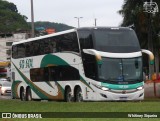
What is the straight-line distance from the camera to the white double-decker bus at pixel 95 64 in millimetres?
25375

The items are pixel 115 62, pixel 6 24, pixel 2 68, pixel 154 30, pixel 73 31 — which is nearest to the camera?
pixel 115 62

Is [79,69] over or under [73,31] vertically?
under

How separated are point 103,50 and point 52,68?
5.02 metres

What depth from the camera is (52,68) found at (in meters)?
29.7

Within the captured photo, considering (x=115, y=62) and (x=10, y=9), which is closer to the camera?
(x=115, y=62)

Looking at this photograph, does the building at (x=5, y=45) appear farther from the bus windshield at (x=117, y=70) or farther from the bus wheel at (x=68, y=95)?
the bus windshield at (x=117, y=70)

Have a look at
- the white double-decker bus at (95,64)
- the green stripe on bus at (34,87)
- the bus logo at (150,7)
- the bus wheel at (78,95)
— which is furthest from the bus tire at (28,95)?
Result: the bus logo at (150,7)

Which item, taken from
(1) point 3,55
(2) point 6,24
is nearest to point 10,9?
(2) point 6,24

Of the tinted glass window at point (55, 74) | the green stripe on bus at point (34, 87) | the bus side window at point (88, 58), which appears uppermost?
the bus side window at point (88, 58)

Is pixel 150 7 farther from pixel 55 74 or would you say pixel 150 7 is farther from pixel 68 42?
pixel 68 42

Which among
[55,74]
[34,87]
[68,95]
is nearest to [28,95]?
[34,87]

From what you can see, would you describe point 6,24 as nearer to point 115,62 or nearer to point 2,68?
point 2,68

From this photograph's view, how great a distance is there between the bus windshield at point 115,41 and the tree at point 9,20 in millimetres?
128097

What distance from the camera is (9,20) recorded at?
155m
